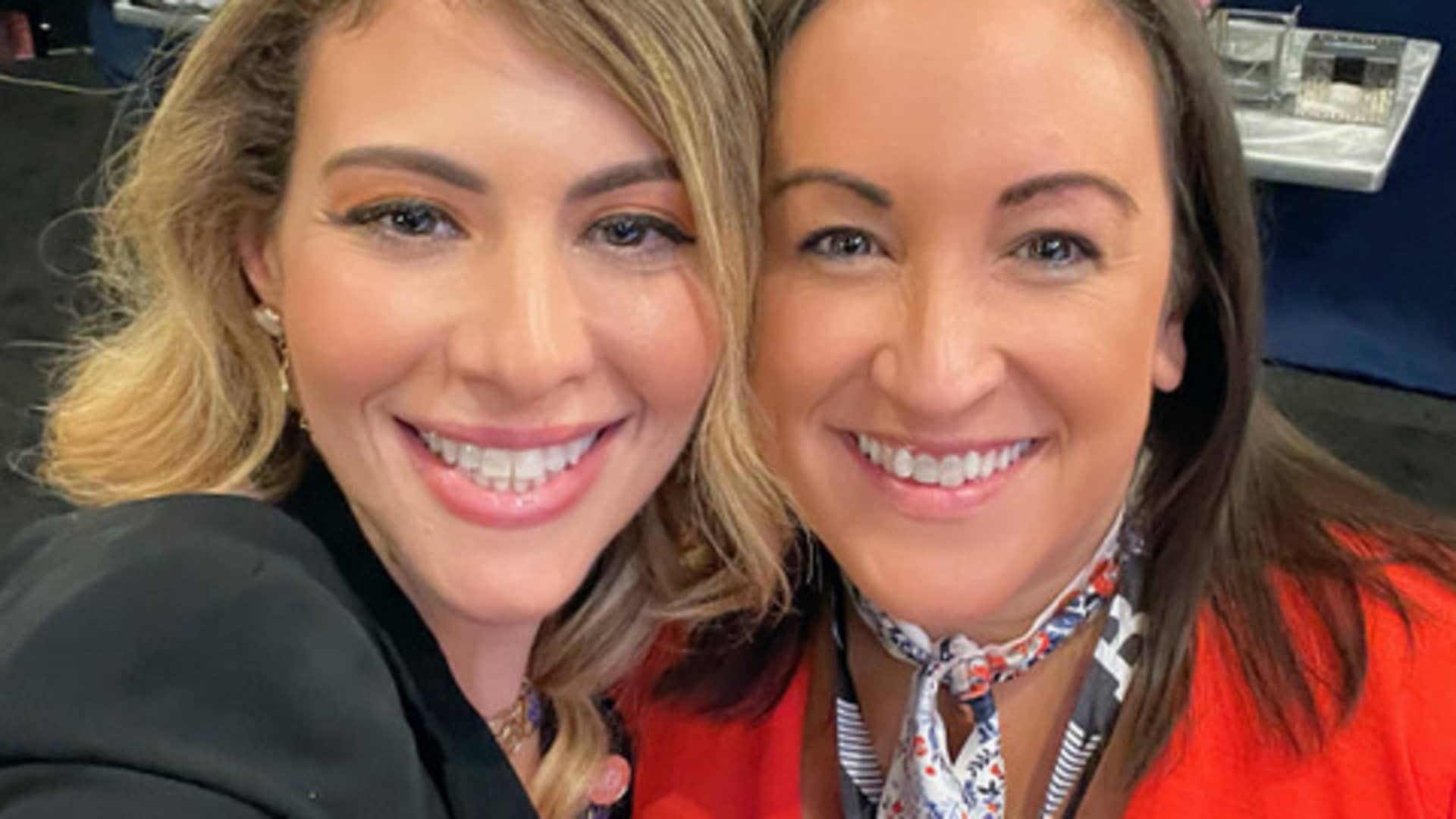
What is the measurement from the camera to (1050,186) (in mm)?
1125

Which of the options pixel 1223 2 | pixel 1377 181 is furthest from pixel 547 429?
pixel 1223 2

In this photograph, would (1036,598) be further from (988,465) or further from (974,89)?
(974,89)

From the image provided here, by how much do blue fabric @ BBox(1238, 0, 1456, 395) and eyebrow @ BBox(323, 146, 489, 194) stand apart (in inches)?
108

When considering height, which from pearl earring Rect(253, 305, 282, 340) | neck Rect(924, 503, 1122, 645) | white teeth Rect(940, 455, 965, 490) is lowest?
neck Rect(924, 503, 1122, 645)

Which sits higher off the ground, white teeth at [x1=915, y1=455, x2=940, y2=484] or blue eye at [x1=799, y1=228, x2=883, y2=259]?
blue eye at [x1=799, y1=228, x2=883, y2=259]

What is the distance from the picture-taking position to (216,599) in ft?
2.97

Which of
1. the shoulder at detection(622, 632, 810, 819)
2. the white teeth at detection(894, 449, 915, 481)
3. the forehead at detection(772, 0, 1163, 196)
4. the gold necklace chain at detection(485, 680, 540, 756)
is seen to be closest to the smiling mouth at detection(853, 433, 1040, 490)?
the white teeth at detection(894, 449, 915, 481)

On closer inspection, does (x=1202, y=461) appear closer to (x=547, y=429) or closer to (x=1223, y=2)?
(x=547, y=429)

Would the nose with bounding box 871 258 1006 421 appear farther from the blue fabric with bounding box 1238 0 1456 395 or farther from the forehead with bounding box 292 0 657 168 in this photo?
the blue fabric with bounding box 1238 0 1456 395

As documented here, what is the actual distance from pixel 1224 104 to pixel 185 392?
89 cm

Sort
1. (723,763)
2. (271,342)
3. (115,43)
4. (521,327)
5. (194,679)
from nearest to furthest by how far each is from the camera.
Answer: (194,679) → (521,327) → (271,342) → (723,763) → (115,43)

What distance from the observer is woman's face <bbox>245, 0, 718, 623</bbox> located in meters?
1.10

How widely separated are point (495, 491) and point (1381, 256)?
304 centimetres

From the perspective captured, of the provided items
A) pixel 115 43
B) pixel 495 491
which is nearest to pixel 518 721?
pixel 495 491
